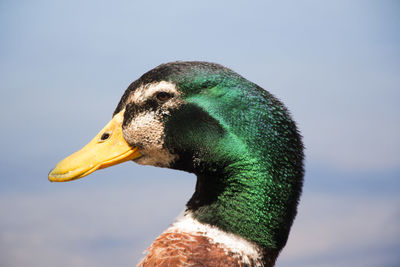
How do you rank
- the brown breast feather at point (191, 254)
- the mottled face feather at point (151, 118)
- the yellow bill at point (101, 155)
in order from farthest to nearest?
1. the yellow bill at point (101, 155)
2. the mottled face feather at point (151, 118)
3. the brown breast feather at point (191, 254)

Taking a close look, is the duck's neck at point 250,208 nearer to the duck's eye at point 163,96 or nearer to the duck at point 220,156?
the duck at point 220,156

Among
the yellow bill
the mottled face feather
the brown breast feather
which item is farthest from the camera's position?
the yellow bill

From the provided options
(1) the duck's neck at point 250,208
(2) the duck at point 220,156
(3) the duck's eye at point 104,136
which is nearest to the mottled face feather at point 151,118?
(2) the duck at point 220,156

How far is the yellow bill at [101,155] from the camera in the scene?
12.5 ft

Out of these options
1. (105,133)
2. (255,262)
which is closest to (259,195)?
(255,262)

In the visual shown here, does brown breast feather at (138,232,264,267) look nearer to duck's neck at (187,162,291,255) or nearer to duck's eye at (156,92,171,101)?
duck's neck at (187,162,291,255)

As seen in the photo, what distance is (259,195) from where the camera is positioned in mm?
3434

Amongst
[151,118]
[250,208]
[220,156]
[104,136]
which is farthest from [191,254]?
[104,136]

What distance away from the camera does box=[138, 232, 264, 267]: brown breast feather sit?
11.0 ft

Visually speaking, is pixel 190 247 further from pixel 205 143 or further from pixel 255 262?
pixel 205 143

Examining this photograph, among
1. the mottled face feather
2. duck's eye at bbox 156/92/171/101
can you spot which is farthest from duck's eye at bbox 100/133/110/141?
duck's eye at bbox 156/92/171/101

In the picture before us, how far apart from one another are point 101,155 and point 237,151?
0.93m

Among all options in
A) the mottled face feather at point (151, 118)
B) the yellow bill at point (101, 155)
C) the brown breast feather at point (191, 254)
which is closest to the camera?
the brown breast feather at point (191, 254)

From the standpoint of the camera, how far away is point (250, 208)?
3439 millimetres
